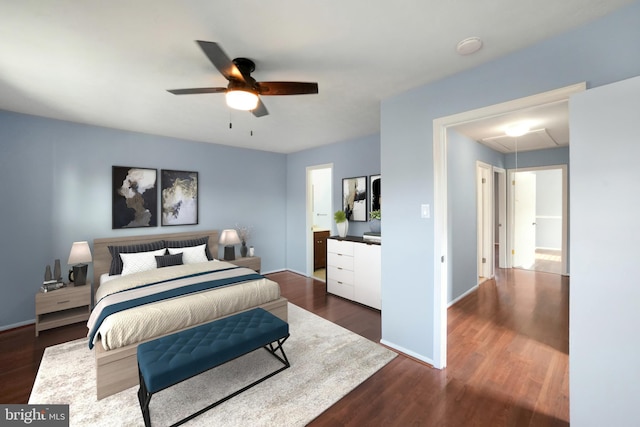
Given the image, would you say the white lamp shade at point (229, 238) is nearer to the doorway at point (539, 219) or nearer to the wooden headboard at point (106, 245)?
the wooden headboard at point (106, 245)

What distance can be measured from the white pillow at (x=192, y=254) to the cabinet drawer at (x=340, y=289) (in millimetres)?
2015

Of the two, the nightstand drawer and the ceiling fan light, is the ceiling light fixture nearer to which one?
the ceiling fan light

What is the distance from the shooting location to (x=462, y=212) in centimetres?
409

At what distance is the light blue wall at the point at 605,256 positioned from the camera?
4.41ft

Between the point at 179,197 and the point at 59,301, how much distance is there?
1962mm

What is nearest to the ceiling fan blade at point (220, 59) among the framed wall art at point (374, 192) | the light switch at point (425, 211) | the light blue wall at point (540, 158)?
the light switch at point (425, 211)

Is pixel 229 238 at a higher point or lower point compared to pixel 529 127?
lower

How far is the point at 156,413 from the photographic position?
1.82 metres

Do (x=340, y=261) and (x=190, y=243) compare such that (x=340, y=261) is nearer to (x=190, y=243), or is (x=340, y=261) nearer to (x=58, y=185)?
(x=190, y=243)

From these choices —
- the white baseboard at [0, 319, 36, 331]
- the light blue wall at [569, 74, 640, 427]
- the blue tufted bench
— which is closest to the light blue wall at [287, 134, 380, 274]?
the blue tufted bench

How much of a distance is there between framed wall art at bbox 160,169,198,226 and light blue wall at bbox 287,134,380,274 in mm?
1930

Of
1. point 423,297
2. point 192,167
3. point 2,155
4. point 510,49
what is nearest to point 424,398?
point 423,297

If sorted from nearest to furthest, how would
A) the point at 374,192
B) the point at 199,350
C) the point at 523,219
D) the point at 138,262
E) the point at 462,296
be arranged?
the point at 199,350 < the point at 138,262 < the point at 462,296 < the point at 374,192 < the point at 523,219

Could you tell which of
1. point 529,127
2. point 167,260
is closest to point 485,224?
point 529,127
